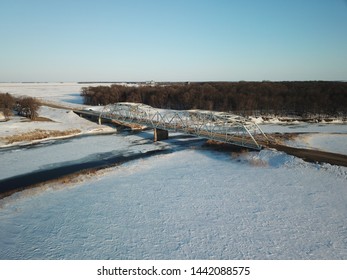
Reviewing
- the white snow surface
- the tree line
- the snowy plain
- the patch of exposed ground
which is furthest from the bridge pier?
the tree line

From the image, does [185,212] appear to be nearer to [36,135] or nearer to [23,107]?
[36,135]

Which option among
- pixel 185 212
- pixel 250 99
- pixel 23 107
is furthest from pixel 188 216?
pixel 250 99

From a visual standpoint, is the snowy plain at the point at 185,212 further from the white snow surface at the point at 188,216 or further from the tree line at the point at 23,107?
the tree line at the point at 23,107

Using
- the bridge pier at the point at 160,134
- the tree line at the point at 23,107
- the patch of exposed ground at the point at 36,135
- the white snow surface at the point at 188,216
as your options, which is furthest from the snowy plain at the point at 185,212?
the tree line at the point at 23,107

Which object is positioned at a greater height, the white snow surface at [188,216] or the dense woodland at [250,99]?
the dense woodland at [250,99]

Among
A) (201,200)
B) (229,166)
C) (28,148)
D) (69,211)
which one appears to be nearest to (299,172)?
(229,166)
